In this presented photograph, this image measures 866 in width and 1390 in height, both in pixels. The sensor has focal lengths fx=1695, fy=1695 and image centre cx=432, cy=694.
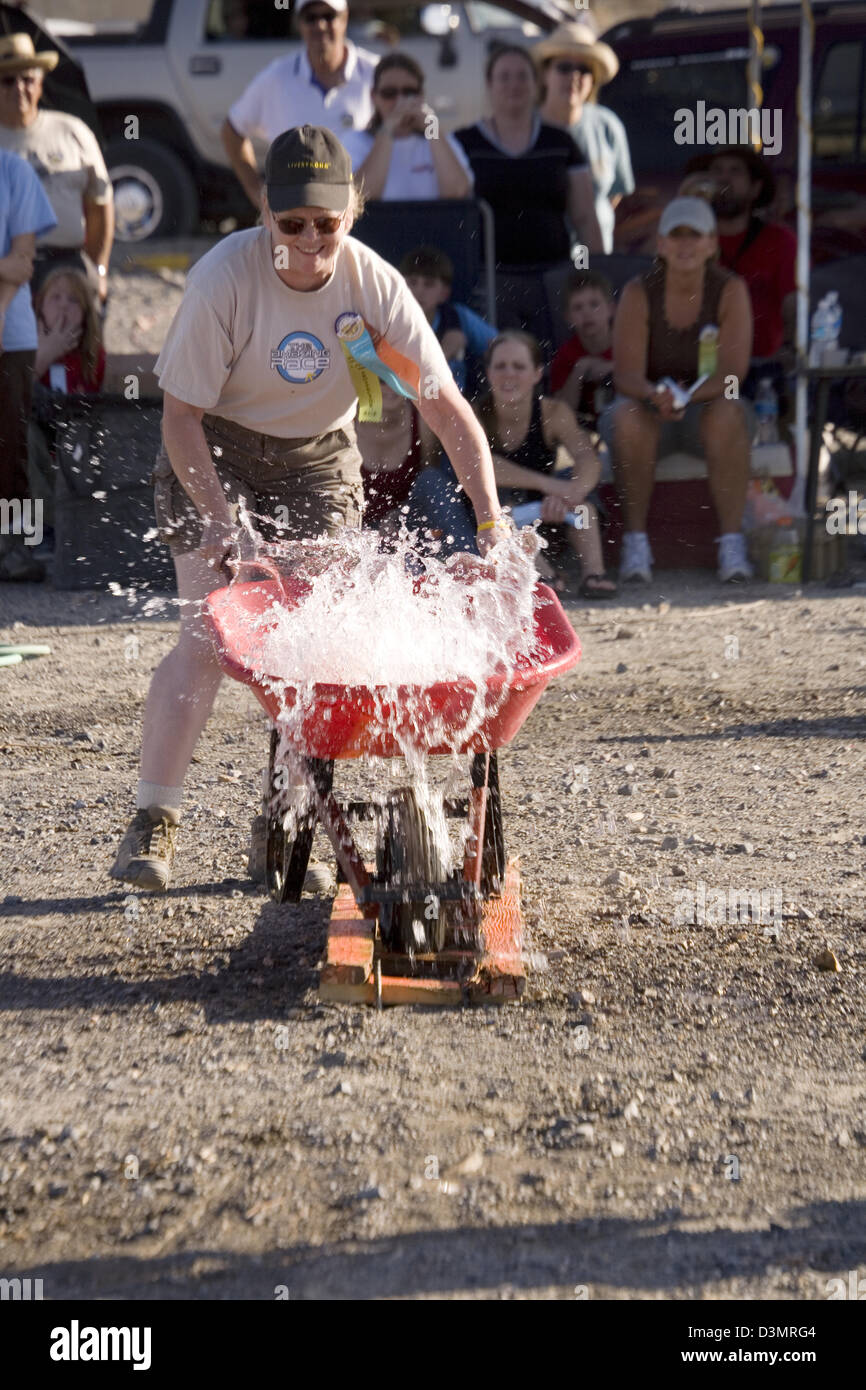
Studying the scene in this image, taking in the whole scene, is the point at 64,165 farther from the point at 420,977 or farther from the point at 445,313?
the point at 420,977

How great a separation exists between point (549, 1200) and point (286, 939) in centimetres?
137

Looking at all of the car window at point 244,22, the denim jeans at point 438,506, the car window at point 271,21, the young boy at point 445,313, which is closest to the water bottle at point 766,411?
the young boy at point 445,313

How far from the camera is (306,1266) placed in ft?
8.68

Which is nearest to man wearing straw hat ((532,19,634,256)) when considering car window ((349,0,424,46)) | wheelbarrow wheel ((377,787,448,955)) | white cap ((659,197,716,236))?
white cap ((659,197,716,236))

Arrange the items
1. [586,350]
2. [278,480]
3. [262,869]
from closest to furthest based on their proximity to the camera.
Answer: [278,480] → [262,869] → [586,350]

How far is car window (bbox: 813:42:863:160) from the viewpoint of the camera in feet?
38.9

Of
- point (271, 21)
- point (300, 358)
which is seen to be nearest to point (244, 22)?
point (271, 21)

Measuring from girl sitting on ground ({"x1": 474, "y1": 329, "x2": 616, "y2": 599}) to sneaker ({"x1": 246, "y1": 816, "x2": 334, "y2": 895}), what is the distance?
3.56 metres

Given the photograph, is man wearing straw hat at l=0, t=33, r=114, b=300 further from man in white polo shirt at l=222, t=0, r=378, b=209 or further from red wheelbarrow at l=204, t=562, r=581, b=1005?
red wheelbarrow at l=204, t=562, r=581, b=1005

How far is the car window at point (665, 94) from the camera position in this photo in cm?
1207

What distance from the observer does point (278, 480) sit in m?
4.26

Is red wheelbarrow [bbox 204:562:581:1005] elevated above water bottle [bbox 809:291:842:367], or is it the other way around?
water bottle [bbox 809:291:842:367]

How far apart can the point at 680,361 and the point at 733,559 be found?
3.28 feet

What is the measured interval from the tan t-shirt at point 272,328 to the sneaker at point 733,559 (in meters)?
4.52
